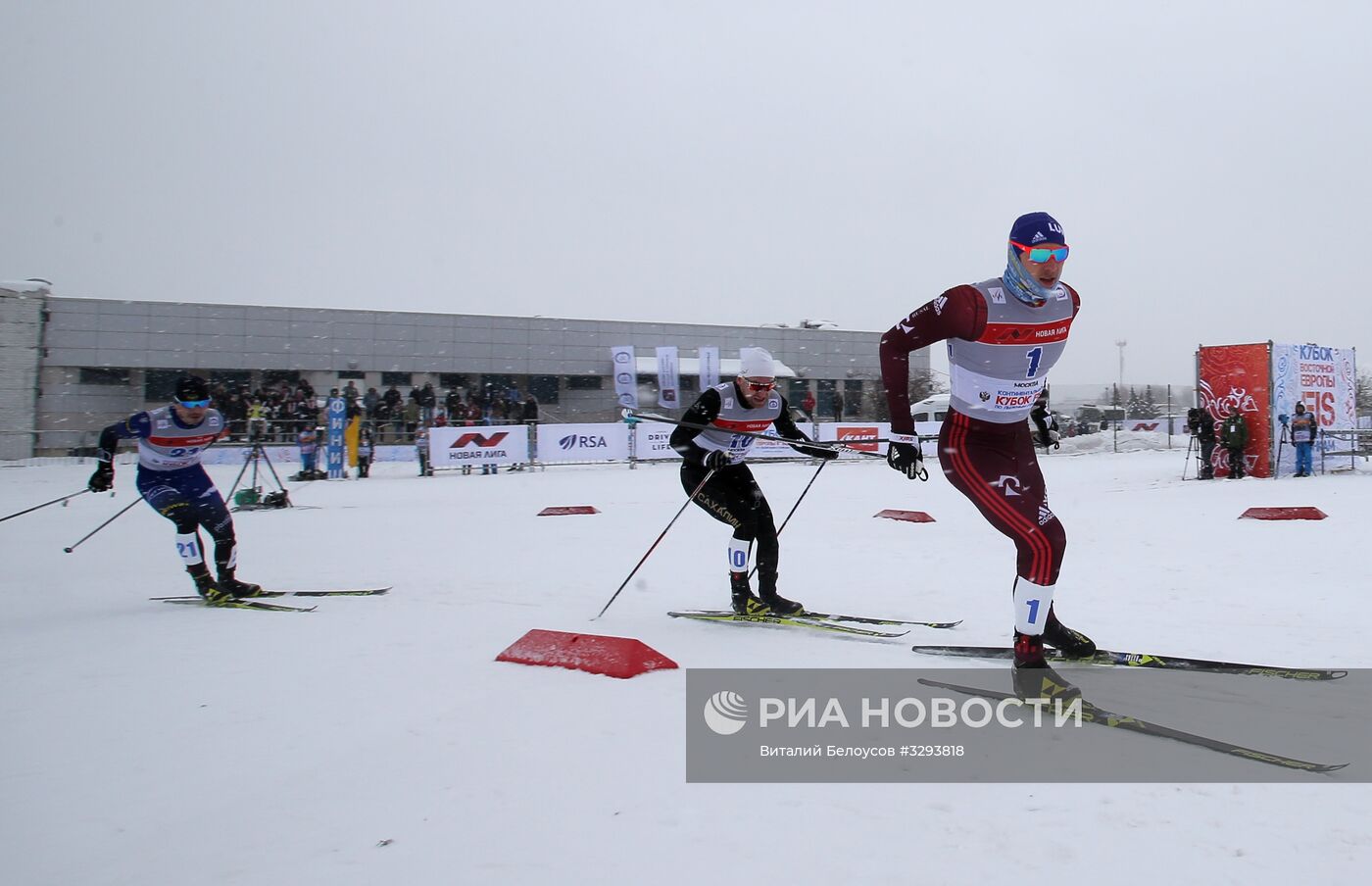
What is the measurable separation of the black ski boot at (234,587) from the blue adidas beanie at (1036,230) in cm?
609

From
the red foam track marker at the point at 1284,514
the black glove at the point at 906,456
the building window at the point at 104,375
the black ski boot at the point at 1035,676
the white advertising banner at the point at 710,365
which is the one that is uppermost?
the white advertising banner at the point at 710,365

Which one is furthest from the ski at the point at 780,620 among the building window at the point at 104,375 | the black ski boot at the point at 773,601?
the building window at the point at 104,375

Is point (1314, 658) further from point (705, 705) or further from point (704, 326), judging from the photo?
point (704, 326)

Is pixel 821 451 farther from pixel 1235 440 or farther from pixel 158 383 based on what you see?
pixel 158 383

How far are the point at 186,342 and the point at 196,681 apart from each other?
34448 millimetres

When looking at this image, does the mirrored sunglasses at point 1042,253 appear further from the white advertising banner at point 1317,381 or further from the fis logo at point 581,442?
the fis logo at point 581,442

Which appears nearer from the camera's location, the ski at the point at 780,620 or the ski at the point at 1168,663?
the ski at the point at 1168,663

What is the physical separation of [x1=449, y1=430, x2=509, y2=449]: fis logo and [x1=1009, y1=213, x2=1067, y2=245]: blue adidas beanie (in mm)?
19650

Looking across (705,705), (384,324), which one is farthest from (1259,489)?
(384,324)

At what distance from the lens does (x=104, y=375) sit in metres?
32.7

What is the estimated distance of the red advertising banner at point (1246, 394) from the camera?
18.3 metres

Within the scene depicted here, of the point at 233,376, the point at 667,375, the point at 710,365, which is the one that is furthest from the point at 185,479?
the point at 233,376

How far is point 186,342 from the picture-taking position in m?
33.7

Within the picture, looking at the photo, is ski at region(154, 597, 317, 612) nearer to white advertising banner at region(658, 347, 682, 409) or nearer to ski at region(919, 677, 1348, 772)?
Answer: ski at region(919, 677, 1348, 772)
